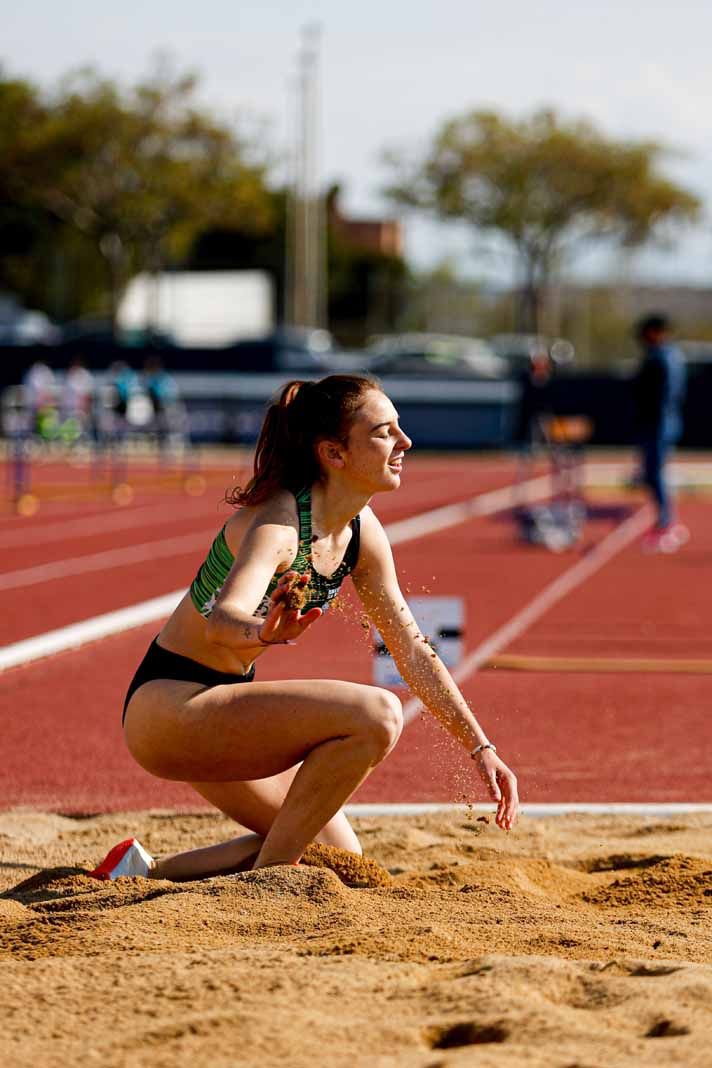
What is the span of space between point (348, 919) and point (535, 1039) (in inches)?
39.9

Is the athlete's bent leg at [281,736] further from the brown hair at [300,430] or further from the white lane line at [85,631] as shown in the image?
the white lane line at [85,631]

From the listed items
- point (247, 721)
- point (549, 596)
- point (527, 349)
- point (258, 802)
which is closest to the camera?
point (247, 721)

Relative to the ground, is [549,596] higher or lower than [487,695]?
lower

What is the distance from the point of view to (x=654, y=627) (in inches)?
438

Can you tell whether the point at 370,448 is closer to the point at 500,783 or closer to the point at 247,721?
the point at 247,721

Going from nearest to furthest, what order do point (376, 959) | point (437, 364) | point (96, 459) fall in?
point (376, 959) → point (96, 459) → point (437, 364)

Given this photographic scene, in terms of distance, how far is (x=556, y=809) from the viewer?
241 inches

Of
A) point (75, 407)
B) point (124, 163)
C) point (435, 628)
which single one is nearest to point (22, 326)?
point (124, 163)

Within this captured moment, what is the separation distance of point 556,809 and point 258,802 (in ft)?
5.18

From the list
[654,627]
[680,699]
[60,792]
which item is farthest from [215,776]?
[654,627]

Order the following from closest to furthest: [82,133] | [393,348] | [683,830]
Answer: [683,830]
[393,348]
[82,133]

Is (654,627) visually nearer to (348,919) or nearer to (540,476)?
(348,919)

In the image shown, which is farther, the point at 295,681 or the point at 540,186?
the point at 540,186

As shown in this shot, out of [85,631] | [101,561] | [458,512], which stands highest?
[85,631]
